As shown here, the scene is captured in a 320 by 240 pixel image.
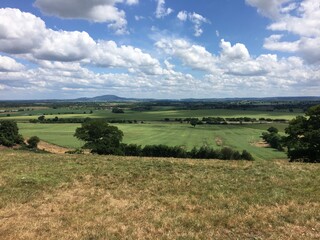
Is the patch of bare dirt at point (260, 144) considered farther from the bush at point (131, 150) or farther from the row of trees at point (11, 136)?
the row of trees at point (11, 136)

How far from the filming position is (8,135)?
9081 centimetres

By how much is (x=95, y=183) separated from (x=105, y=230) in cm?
684

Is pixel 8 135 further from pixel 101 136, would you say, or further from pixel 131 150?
pixel 131 150

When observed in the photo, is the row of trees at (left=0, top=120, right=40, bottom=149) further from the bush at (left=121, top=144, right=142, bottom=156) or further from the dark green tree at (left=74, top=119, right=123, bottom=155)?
the bush at (left=121, top=144, right=142, bottom=156)

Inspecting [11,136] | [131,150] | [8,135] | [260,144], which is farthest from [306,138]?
[11,136]

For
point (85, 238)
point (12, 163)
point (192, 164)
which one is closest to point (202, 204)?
point (85, 238)

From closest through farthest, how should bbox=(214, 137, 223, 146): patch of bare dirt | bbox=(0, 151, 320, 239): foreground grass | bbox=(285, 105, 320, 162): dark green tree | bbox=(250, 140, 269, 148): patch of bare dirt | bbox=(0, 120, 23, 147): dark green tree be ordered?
bbox=(0, 151, 320, 239): foreground grass
bbox=(285, 105, 320, 162): dark green tree
bbox=(0, 120, 23, 147): dark green tree
bbox=(214, 137, 223, 146): patch of bare dirt
bbox=(250, 140, 269, 148): patch of bare dirt

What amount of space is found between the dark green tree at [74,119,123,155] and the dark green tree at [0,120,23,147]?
24.5 metres

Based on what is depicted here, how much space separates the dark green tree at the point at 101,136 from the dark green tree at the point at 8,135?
2448 centimetres

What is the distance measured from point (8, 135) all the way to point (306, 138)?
78.3m

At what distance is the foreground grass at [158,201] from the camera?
11383 mm

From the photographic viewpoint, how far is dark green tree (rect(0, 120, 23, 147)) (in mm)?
86594

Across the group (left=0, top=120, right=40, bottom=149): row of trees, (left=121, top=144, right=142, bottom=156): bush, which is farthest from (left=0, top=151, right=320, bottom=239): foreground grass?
(left=0, top=120, right=40, bottom=149): row of trees

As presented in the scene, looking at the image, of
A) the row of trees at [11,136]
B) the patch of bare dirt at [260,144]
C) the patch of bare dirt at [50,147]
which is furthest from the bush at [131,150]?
the patch of bare dirt at [260,144]
